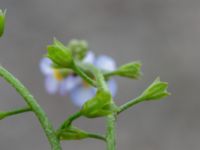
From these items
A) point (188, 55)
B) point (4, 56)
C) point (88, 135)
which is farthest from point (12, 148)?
point (88, 135)

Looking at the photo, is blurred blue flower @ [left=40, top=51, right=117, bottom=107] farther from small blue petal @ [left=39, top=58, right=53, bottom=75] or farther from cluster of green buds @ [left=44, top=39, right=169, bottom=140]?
cluster of green buds @ [left=44, top=39, right=169, bottom=140]

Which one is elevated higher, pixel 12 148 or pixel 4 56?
pixel 4 56

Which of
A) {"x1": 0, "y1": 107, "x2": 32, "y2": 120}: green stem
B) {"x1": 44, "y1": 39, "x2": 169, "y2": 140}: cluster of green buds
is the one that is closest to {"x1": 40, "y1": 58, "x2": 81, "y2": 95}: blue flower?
{"x1": 44, "y1": 39, "x2": 169, "y2": 140}: cluster of green buds

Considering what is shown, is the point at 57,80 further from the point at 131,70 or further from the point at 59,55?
the point at 59,55

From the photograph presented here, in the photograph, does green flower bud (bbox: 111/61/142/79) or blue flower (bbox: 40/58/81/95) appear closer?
green flower bud (bbox: 111/61/142/79)

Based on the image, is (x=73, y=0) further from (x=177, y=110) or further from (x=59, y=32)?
(x=177, y=110)

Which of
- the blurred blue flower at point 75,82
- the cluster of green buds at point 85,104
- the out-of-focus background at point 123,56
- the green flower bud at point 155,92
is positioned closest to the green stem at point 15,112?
the cluster of green buds at point 85,104

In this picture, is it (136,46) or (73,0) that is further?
(73,0)
